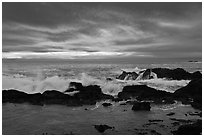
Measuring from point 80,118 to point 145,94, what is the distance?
6672 mm

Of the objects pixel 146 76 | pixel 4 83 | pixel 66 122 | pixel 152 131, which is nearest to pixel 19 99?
pixel 66 122

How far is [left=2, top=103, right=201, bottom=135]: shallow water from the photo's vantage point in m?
11.8

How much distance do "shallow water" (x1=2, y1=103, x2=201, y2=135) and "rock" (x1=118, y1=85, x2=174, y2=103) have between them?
1602mm

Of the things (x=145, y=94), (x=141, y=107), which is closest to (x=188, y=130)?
(x=141, y=107)

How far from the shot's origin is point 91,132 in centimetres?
1149

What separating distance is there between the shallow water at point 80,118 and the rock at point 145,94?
1.60 metres

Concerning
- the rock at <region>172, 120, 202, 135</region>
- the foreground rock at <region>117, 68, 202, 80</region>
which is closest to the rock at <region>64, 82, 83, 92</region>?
the rock at <region>172, 120, 202, 135</region>

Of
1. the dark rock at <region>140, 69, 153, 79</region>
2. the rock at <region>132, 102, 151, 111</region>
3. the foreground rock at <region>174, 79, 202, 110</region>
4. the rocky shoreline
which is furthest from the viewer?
the dark rock at <region>140, 69, 153, 79</region>

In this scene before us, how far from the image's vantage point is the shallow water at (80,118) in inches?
465

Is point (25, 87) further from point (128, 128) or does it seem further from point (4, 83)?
point (128, 128)

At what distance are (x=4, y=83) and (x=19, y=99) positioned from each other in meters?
8.29

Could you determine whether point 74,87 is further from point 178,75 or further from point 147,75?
point 178,75

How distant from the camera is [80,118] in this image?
45.2 feet

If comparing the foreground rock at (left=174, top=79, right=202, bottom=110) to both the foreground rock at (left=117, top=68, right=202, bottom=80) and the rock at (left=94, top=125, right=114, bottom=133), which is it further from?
the foreground rock at (left=117, top=68, right=202, bottom=80)
